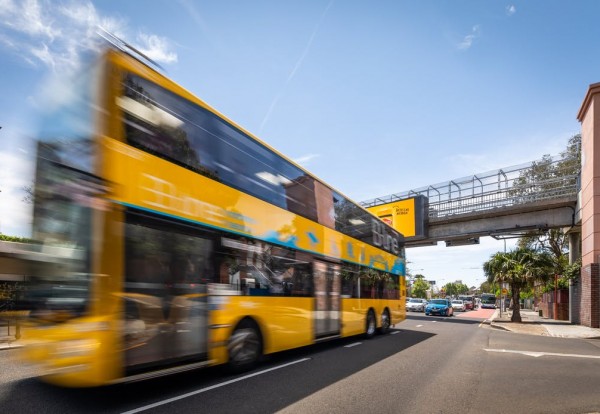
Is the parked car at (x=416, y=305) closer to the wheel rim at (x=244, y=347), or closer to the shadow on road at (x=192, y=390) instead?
the shadow on road at (x=192, y=390)

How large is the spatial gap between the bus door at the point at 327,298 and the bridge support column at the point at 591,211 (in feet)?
53.3

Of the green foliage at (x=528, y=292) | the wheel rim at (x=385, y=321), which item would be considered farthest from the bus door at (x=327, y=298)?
the green foliage at (x=528, y=292)

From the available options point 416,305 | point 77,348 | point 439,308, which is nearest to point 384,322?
point 77,348

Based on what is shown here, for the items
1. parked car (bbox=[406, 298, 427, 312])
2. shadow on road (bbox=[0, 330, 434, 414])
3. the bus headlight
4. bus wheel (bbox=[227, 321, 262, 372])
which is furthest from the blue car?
the bus headlight

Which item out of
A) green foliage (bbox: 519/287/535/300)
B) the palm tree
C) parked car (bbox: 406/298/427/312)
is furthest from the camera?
parked car (bbox: 406/298/427/312)

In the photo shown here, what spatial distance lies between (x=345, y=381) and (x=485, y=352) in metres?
6.35

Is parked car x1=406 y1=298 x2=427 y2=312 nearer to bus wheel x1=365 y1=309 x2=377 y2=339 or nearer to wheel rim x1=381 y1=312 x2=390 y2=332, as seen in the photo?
wheel rim x1=381 y1=312 x2=390 y2=332

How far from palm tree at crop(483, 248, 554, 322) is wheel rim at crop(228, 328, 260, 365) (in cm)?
2423

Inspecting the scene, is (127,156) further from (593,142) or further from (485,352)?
(593,142)

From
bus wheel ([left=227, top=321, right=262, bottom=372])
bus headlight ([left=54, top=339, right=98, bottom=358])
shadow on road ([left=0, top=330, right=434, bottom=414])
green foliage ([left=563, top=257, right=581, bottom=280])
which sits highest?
green foliage ([left=563, top=257, right=581, bottom=280])

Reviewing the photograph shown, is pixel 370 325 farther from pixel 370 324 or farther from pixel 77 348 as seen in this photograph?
pixel 77 348

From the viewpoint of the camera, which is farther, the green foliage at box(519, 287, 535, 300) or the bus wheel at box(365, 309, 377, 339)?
the green foliage at box(519, 287, 535, 300)

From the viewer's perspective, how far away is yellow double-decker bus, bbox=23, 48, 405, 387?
196 inches

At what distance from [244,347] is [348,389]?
203 centimetres
